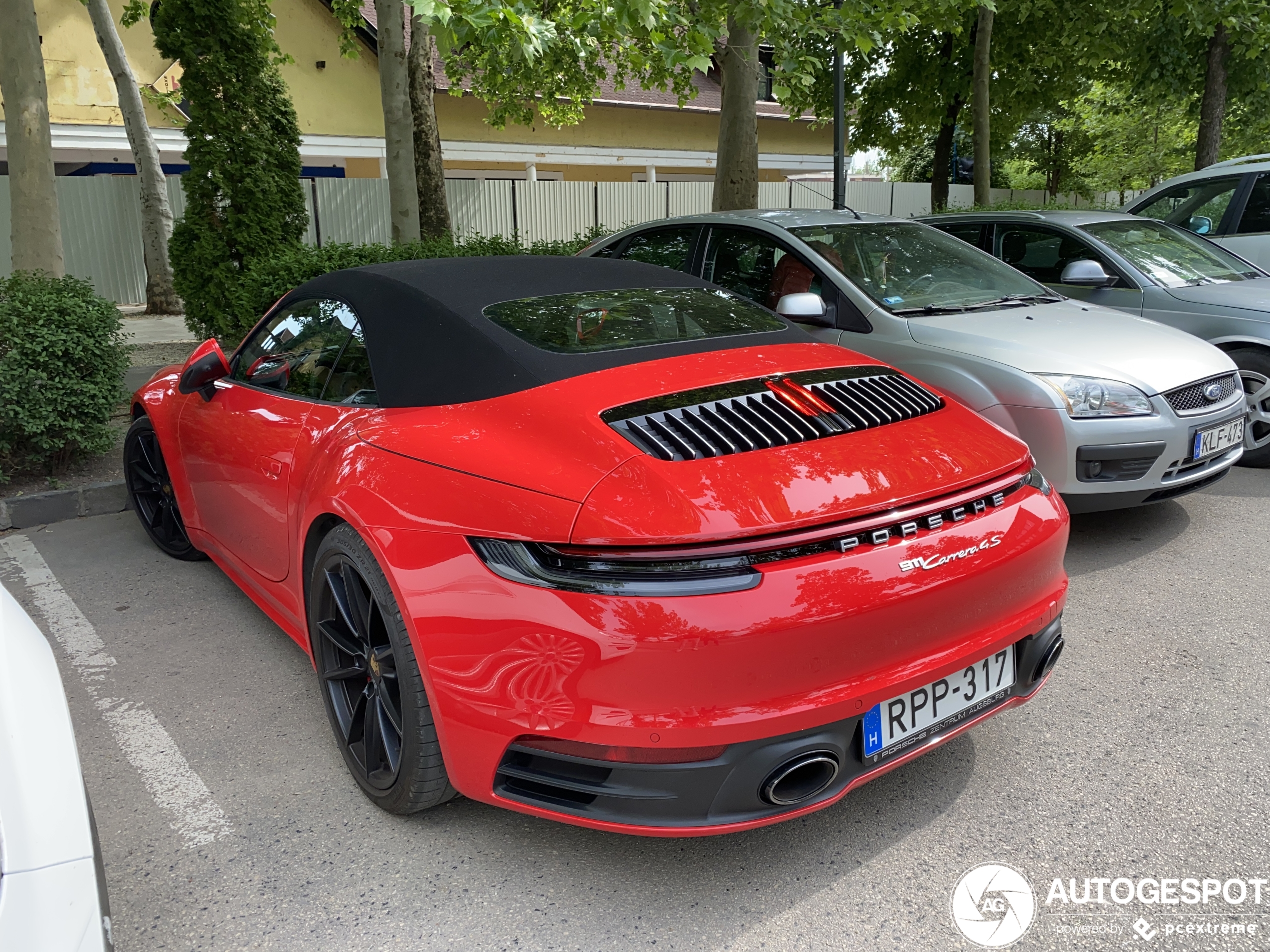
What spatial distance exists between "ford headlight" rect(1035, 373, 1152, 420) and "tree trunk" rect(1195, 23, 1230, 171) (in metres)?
12.3

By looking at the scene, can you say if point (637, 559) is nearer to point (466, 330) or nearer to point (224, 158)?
point (466, 330)

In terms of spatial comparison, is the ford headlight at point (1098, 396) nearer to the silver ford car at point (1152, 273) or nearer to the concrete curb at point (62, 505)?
the silver ford car at point (1152, 273)

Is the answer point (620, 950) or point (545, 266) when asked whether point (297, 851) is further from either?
point (545, 266)

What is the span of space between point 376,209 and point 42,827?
18.0 meters

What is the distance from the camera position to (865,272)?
16.6ft

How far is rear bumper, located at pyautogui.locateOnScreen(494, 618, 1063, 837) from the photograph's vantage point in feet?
6.23

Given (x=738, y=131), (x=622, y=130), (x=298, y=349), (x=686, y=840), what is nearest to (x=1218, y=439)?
(x=686, y=840)

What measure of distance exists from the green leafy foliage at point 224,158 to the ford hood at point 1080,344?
6335mm

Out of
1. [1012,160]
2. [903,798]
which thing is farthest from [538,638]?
[1012,160]

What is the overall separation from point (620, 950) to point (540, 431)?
120cm

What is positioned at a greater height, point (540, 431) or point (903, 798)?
point (540, 431)

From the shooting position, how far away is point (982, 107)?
1489 cm

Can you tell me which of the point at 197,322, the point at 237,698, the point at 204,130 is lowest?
the point at 237,698

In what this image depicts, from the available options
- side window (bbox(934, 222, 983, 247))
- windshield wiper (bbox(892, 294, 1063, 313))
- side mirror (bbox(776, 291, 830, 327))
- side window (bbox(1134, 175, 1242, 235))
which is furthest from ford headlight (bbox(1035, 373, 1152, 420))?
side window (bbox(1134, 175, 1242, 235))
